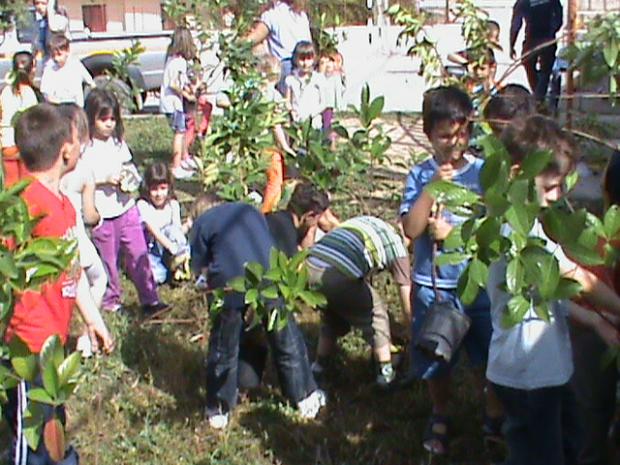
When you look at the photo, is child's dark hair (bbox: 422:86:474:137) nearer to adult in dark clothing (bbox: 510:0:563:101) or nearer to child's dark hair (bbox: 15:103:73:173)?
child's dark hair (bbox: 15:103:73:173)

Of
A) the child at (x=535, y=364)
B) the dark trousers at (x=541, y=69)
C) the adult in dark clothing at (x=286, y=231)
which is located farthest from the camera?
the dark trousers at (x=541, y=69)

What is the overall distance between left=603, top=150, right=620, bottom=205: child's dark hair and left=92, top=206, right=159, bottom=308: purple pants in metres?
3.63

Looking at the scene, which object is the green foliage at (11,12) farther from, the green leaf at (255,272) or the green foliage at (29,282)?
the green foliage at (29,282)

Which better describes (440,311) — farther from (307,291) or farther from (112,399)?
(112,399)

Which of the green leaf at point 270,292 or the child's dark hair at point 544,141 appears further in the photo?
the green leaf at point 270,292

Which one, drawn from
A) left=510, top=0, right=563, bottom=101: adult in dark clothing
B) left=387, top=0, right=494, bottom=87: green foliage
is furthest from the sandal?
left=510, top=0, right=563, bottom=101: adult in dark clothing

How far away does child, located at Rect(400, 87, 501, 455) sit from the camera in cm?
444

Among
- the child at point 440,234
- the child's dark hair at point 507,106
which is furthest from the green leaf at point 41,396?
the child's dark hair at point 507,106

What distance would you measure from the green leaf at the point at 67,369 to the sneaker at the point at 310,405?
256cm

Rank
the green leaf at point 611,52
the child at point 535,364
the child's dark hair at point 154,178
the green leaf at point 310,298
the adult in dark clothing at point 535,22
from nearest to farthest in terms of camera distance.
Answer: the green leaf at point 611,52 < the child at point 535,364 < the green leaf at point 310,298 < the child's dark hair at point 154,178 < the adult in dark clothing at point 535,22

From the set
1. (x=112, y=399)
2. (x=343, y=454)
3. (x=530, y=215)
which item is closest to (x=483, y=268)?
(x=530, y=215)

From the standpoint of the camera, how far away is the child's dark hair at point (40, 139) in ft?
14.0

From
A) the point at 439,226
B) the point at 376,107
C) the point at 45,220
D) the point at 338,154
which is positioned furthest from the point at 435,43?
the point at 45,220

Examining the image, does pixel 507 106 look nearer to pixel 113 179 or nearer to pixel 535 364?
pixel 535 364
